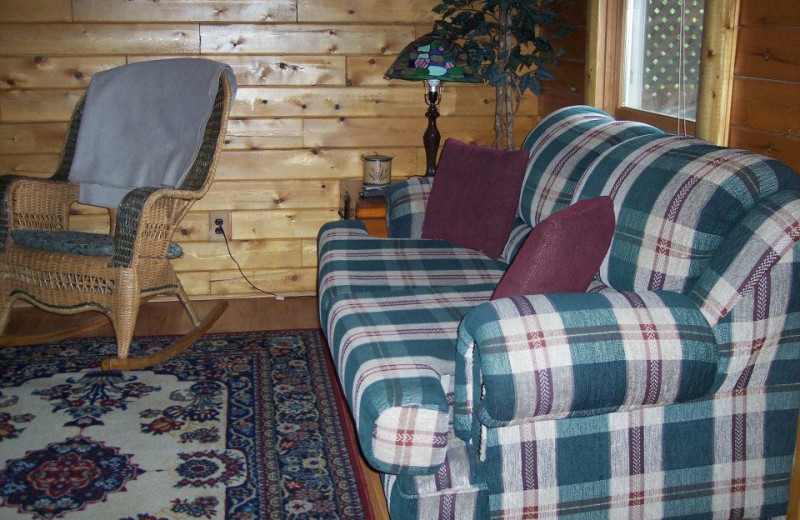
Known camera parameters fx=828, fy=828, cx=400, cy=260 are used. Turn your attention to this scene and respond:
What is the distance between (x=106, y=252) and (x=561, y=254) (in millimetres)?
1704

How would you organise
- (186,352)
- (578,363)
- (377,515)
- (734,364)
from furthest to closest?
(186,352) → (377,515) → (734,364) → (578,363)

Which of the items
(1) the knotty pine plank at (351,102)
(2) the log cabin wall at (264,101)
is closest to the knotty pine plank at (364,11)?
(2) the log cabin wall at (264,101)

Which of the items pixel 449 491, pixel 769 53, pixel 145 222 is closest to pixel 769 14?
pixel 769 53

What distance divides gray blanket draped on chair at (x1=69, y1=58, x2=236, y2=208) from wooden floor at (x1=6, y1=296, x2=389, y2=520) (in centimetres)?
52

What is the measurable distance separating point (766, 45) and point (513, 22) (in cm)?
117

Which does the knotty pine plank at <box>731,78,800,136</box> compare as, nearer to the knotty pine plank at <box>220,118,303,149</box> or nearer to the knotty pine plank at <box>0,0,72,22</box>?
the knotty pine plank at <box>220,118,303,149</box>

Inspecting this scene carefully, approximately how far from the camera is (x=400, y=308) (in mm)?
2062

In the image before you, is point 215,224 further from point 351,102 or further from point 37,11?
point 37,11

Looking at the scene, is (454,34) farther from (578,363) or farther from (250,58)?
(578,363)

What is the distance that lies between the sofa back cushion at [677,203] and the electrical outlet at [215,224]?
203 cm

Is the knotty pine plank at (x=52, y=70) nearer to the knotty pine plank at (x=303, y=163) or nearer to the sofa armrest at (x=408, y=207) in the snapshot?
the knotty pine plank at (x=303, y=163)

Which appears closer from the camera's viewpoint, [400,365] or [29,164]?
[400,365]

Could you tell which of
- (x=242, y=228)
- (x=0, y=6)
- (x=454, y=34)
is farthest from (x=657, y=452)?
(x=0, y=6)

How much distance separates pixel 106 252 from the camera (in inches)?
108
